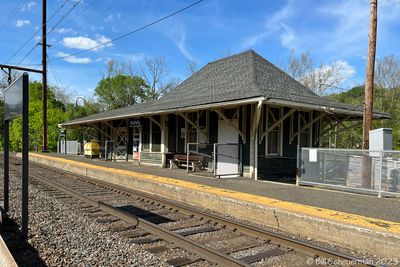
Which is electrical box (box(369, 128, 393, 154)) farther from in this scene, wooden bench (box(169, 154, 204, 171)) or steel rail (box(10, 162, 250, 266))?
steel rail (box(10, 162, 250, 266))

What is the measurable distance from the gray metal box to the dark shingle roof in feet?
8.02

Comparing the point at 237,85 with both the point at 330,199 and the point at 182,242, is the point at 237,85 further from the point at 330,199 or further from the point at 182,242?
the point at 182,242

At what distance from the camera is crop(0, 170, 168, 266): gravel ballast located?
4.93 metres

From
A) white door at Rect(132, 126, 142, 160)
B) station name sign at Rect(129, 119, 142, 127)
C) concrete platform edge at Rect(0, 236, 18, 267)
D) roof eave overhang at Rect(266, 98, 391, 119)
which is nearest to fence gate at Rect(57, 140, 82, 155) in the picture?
white door at Rect(132, 126, 142, 160)

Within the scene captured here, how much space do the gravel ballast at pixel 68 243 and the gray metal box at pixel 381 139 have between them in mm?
8201

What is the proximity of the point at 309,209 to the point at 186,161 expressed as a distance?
9740 mm

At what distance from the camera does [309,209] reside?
695 centimetres

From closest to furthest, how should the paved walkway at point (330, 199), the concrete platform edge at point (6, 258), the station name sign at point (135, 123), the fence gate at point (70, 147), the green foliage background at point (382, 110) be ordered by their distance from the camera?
1. the concrete platform edge at point (6, 258)
2. the paved walkway at point (330, 199)
3. the station name sign at point (135, 123)
4. the fence gate at point (70, 147)
5. the green foliage background at point (382, 110)

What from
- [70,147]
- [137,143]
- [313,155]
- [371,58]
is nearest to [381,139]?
[313,155]

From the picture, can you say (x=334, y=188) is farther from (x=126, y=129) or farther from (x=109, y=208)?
(x=126, y=129)

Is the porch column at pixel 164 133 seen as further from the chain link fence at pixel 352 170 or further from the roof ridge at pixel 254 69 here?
the chain link fence at pixel 352 170

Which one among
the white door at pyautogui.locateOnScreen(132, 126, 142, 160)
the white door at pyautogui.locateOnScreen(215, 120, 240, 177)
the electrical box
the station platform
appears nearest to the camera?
the station platform

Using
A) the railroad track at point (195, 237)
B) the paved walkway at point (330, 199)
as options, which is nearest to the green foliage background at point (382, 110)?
the paved walkway at point (330, 199)

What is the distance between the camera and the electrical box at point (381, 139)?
10.6 m
